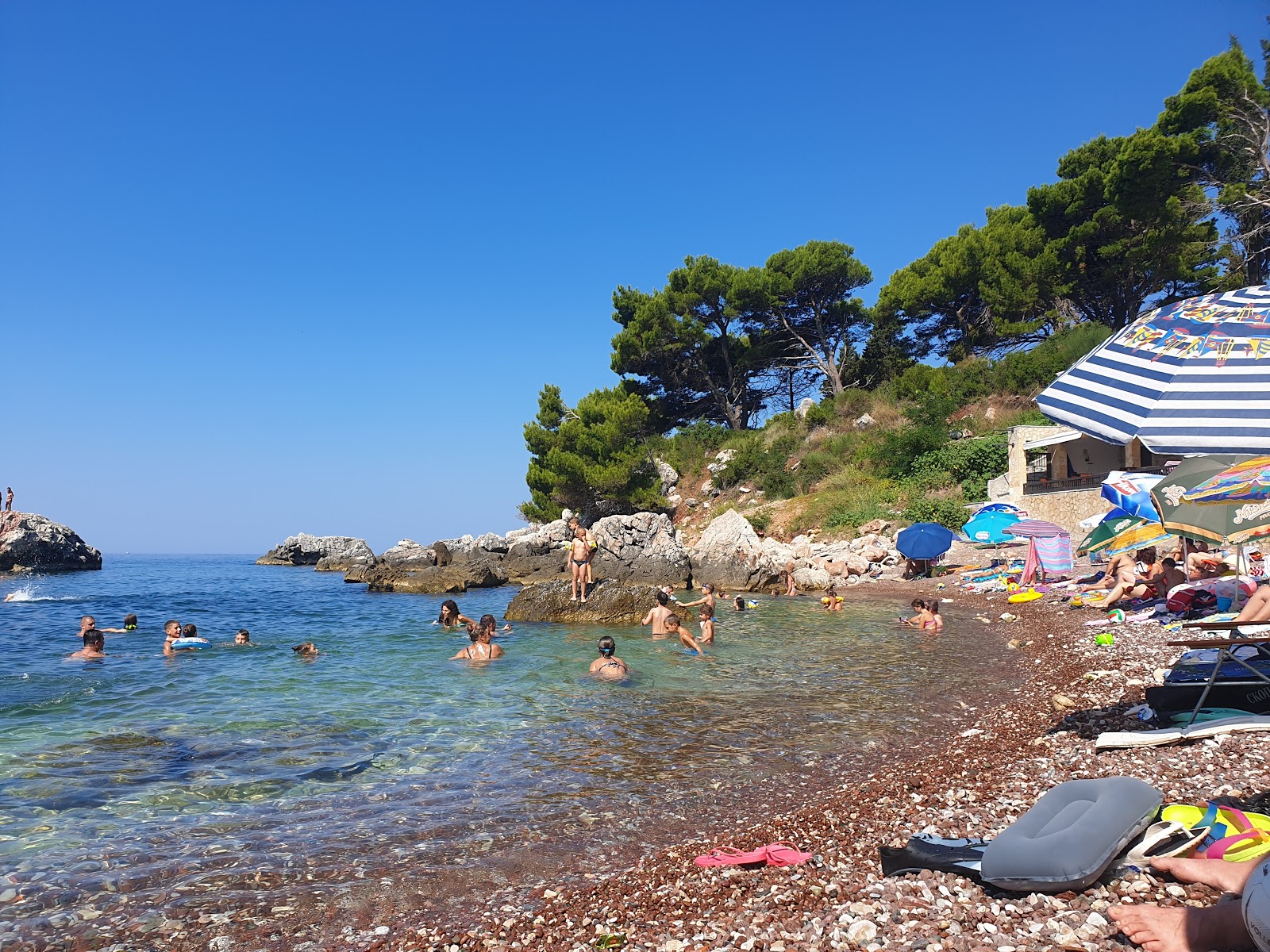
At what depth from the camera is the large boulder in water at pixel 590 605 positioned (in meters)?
17.3

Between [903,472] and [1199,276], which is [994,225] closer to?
[1199,276]

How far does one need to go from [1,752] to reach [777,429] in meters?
37.5

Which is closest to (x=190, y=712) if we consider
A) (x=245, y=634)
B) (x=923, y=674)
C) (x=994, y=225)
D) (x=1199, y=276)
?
(x=245, y=634)

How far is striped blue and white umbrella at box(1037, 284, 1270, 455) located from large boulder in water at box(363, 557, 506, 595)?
77.7ft

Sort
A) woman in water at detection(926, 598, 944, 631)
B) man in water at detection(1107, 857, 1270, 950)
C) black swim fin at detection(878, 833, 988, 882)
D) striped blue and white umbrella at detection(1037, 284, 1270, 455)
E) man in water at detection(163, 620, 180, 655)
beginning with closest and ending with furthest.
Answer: man in water at detection(1107, 857, 1270, 950), black swim fin at detection(878, 833, 988, 882), striped blue and white umbrella at detection(1037, 284, 1270, 455), man in water at detection(163, 620, 180, 655), woman in water at detection(926, 598, 944, 631)

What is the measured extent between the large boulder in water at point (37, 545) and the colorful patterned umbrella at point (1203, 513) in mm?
48854

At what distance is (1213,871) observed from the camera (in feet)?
11.0

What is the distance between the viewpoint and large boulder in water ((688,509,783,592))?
24.4m

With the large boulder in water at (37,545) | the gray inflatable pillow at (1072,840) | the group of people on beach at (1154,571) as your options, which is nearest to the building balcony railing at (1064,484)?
the group of people on beach at (1154,571)

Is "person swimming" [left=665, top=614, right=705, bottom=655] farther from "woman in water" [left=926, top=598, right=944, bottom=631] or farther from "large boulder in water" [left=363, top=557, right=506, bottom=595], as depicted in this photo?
"large boulder in water" [left=363, top=557, right=506, bottom=595]

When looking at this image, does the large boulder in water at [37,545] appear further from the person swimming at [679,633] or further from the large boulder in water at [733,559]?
the person swimming at [679,633]

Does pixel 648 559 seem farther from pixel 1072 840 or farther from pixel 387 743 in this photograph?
pixel 1072 840

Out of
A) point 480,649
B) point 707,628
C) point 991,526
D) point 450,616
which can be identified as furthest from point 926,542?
point 480,649

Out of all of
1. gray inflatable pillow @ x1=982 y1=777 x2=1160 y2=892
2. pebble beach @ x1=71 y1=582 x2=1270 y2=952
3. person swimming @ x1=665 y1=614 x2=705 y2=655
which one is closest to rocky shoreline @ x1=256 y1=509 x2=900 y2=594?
person swimming @ x1=665 y1=614 x2=705 y2=655
